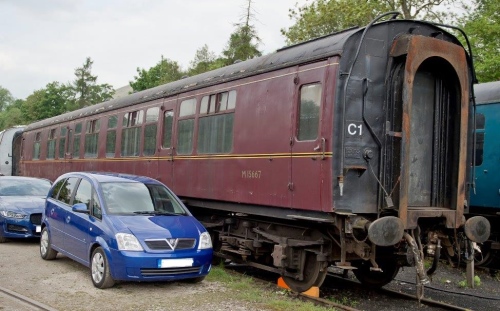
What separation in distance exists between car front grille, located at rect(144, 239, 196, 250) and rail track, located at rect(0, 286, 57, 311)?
1572mm

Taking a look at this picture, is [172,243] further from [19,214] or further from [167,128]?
[19,214]

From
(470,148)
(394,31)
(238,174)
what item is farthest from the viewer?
(238,174)

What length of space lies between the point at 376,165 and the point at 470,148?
1.83 meters

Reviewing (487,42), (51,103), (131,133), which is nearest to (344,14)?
(487,42)

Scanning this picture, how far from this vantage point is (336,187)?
7031 millimetres

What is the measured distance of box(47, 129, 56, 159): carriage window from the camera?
19125 mm

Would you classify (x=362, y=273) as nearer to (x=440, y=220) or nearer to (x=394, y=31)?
(x=440, y=220)

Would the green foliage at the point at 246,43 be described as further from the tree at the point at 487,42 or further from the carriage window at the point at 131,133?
the carriage window at the point at 131,133

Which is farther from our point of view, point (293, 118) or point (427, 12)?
point (427, 12)

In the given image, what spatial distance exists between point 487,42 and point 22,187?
713 inches

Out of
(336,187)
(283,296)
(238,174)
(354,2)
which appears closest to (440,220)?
(336,187)

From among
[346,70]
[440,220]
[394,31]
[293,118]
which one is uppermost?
[394,31]

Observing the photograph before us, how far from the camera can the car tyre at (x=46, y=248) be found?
991 centimetres

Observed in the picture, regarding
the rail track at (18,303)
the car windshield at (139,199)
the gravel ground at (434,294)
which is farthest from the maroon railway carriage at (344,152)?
the rail track at (18,303)
